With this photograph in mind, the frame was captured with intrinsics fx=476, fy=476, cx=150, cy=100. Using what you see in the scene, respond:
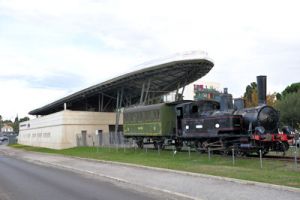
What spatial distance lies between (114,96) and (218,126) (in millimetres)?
46276

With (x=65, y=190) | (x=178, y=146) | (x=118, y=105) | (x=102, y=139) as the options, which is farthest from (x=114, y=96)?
(x=65, y=190)

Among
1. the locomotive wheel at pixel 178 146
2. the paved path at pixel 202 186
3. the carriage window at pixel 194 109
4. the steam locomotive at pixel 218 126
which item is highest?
the carriage window at pixel 194 109

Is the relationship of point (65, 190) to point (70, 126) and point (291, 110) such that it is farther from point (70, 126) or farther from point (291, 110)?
point (291, 110)

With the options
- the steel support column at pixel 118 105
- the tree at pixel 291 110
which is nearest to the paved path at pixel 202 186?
the steel support column at pixel 118 105

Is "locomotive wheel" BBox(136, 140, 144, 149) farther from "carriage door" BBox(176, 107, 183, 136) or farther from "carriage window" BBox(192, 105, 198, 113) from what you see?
"carriage window" BBox(192, 105, 198, 113)

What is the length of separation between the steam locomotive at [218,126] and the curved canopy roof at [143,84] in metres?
19.3

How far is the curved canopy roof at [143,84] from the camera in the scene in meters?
55.4

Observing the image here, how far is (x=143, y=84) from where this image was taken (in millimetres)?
61406

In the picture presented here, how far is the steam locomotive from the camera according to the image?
24.0 m

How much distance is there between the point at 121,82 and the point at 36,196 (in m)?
46.2

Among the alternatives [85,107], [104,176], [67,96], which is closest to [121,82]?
[67,96]

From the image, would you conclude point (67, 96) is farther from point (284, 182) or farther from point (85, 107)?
point (284, 182)

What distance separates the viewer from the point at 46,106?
278 ft

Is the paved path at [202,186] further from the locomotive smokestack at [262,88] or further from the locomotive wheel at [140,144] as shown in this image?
the locomotive wheel at [140,144]
